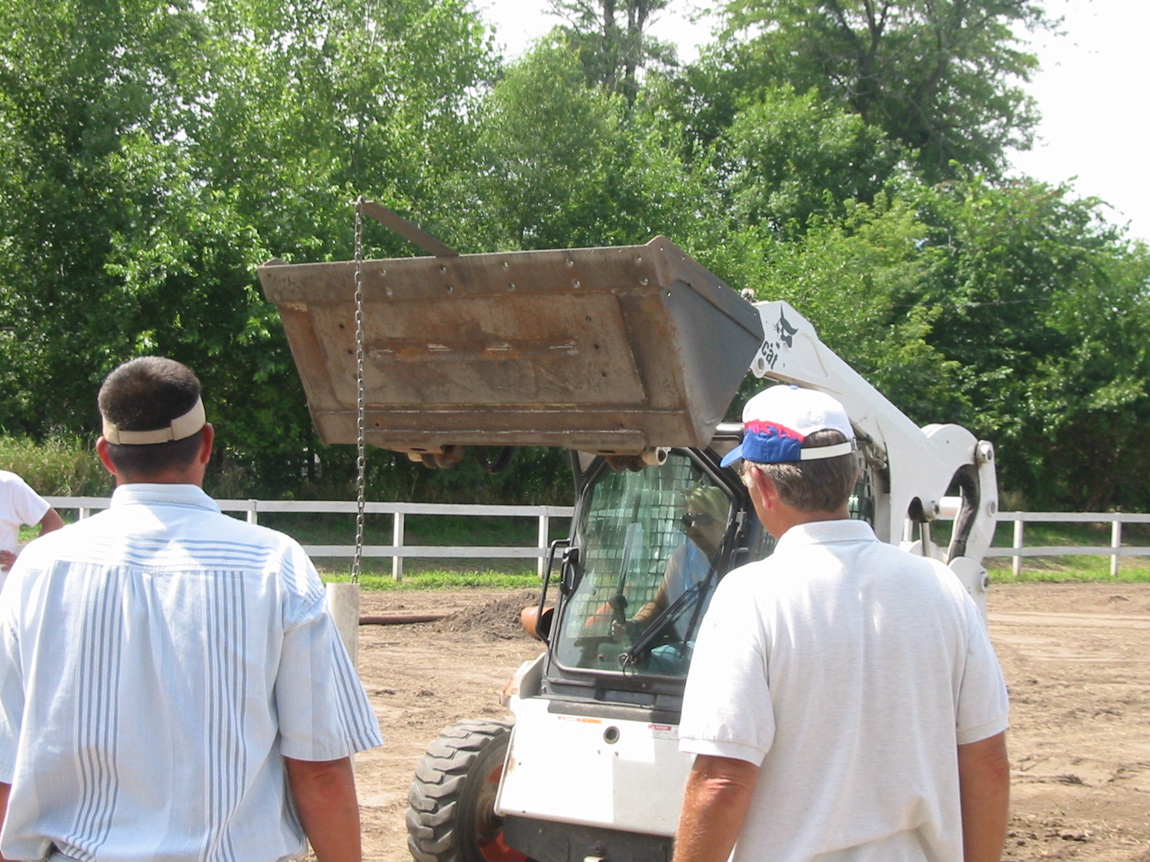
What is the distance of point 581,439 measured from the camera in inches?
178

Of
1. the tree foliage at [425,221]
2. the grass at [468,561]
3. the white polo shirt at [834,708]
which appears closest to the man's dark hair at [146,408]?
the white polo shirt at [834,708]

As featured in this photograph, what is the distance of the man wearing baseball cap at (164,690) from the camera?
223 cm

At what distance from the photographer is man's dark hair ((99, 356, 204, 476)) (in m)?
2.39

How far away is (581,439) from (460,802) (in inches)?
66.2

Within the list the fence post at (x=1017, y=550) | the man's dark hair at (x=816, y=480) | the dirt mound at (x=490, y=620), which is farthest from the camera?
the fence post at (x=1017, y=550)

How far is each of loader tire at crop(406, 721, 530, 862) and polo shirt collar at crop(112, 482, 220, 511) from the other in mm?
2997

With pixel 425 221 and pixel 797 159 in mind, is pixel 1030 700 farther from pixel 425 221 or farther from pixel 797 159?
pixel 797 159

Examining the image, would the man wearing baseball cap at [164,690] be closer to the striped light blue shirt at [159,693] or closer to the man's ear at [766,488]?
the striped light blue shirt at [159,693]

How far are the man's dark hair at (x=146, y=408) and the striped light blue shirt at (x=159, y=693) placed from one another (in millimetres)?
119

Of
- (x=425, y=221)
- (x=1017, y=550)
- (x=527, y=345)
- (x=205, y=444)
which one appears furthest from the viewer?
(x=425, y=221)

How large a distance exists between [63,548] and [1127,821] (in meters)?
6.71

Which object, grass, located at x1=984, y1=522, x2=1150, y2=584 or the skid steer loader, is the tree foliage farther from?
the skid steer loader

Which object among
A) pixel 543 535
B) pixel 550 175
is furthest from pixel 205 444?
pixel 550 175

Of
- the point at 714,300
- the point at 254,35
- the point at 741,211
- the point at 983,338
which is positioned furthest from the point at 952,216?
the point at 714,300
